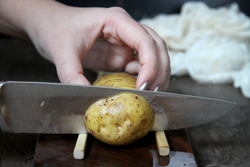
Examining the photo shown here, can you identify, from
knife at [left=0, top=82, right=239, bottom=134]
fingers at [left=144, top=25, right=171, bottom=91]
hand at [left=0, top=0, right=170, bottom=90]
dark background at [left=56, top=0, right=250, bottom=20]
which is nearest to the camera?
knife at [left=0, top=82, right=239, bottom=134]

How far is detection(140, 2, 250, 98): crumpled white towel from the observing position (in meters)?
1.73

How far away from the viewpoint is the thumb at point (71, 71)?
0.97 metres

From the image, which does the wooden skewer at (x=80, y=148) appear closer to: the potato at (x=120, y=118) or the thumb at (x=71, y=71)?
the potato at (x=120, y=118)

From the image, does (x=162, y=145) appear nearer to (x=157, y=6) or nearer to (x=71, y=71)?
(x=71, y=71)

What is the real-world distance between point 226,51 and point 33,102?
135 cm

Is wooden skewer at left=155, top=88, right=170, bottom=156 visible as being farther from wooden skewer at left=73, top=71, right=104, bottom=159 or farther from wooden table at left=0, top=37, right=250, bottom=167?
wooden skewer at left=73, top=71, right=104, bottom=159

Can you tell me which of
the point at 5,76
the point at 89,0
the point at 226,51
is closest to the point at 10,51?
the point at 5,76

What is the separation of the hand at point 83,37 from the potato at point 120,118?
0.30 ft

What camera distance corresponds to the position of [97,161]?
0.92 metres

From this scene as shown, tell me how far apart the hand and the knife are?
0.07 metres

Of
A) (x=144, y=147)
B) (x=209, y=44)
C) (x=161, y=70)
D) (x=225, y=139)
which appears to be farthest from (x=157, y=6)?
(x=144, y=147)

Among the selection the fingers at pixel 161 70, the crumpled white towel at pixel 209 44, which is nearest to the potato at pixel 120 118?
the fingers at pixel 161 70

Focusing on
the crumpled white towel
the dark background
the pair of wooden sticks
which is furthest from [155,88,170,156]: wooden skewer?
the dark background

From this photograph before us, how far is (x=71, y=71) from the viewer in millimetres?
983
